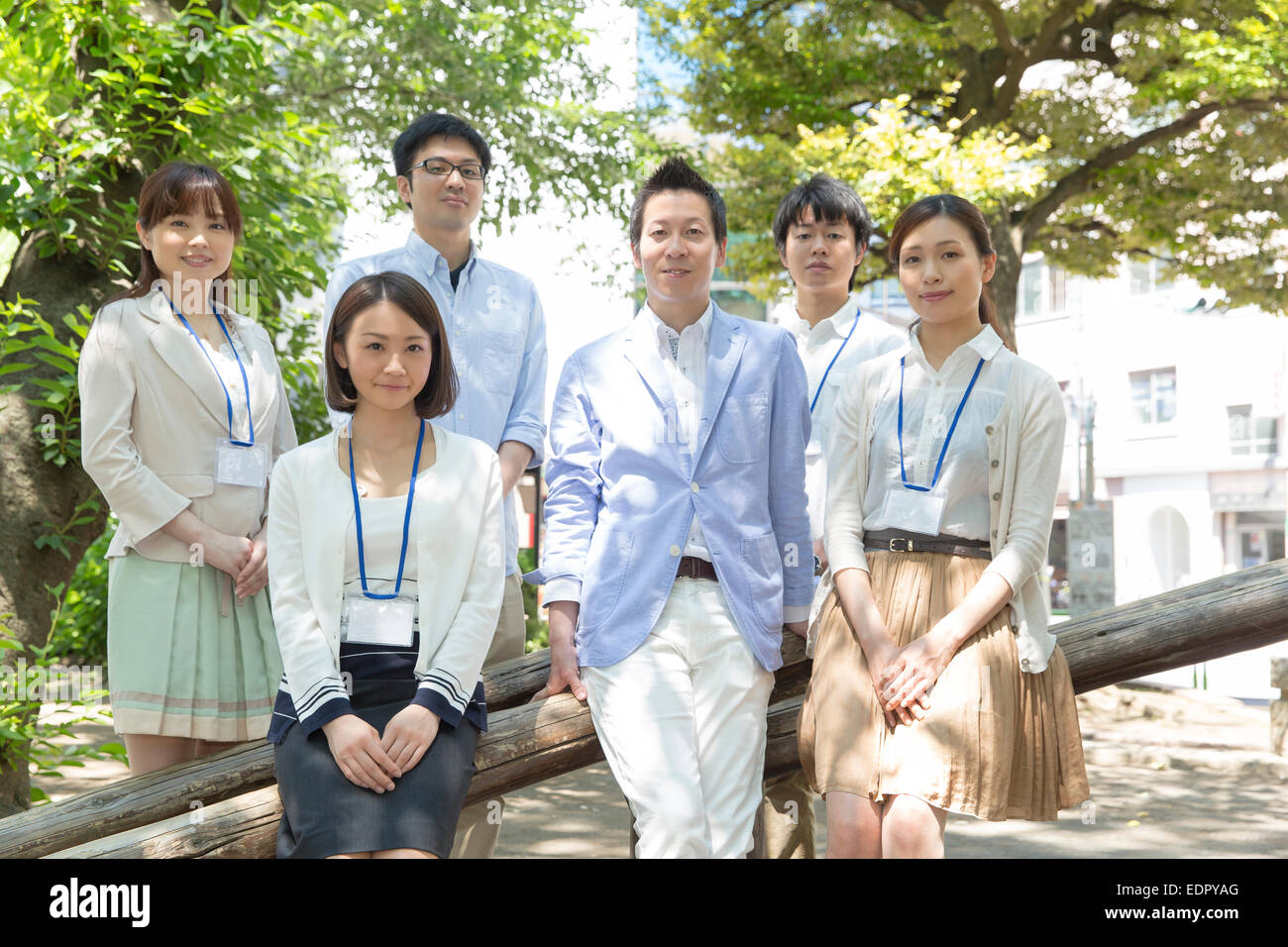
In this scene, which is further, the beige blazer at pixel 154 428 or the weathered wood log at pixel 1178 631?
the weathered wood log at pixel 1178 631

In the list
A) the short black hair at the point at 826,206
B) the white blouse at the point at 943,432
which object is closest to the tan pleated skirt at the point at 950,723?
the white blouse at the point at 943,432

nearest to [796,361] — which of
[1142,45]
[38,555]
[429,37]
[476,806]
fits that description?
[476,806]

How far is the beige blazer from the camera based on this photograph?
2.95 m

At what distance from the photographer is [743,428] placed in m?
2.88

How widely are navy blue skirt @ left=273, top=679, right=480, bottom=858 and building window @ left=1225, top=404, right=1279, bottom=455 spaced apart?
24510 mm

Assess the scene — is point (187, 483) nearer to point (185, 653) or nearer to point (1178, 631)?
point (185, 653)

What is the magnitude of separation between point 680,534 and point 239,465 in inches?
48.8

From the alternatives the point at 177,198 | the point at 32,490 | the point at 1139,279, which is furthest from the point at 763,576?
the point at 1139,279

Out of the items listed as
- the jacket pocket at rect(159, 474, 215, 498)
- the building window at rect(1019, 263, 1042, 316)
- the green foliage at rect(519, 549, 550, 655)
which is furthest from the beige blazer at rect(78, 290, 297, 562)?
the building window at rect(1019, 263, 1042, 316)

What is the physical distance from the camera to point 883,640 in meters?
2.68

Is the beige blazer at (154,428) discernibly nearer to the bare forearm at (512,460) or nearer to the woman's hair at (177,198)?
the woman's hair at (177,198)

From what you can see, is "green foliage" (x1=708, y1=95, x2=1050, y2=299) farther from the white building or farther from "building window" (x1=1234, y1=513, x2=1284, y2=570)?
"building window" (x1=1234, y1=513, x2=1284, y2=570)

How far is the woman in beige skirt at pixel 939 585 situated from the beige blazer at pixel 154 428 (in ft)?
5.33

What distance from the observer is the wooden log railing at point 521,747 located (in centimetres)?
273
